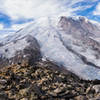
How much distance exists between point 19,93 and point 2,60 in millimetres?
183762

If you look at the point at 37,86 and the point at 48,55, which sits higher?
the point at 48,55

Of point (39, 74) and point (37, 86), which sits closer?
point (37, 86)

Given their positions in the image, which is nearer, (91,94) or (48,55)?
(91,94)

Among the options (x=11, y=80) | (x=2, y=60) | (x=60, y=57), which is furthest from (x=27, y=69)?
(x=2, y=60)

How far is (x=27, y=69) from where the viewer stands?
25.4 metres

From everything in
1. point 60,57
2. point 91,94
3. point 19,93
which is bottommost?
point 91,94

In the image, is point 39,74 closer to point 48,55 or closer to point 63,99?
point 63,99

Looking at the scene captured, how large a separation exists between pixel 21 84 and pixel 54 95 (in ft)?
13.7

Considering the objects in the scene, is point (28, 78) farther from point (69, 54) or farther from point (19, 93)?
point (69, 54)

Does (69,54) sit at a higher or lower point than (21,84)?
higher

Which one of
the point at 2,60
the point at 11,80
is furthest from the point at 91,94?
the point at 2,60

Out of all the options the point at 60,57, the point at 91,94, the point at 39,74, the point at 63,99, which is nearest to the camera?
the point at 63,99

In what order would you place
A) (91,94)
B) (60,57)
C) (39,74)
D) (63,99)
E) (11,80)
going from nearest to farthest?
(63,99) < (91,94) < (11,80) < (39,74) < (60,57)

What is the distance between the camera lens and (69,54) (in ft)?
645
